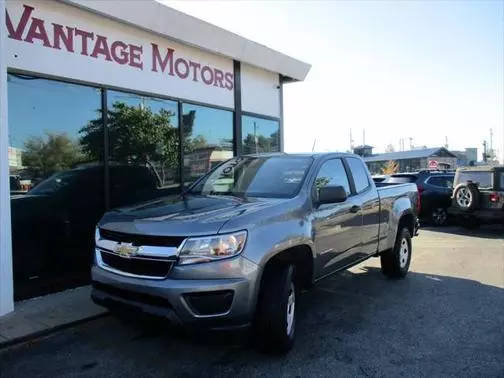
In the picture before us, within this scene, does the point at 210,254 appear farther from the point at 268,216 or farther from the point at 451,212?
the point at 451,212

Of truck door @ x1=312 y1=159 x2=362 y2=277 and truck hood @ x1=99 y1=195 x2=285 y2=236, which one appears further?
truck door @ x1=312 y1=159 x2=362 y2=277

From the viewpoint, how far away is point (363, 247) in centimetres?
592

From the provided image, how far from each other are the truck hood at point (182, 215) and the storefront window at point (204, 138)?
4.11 meters

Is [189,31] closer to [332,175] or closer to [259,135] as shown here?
[259,135]

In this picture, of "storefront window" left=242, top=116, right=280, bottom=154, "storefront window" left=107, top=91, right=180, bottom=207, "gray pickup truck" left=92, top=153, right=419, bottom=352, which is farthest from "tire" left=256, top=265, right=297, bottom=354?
"storefront window" left=242, top=116, right=280, bottom=154

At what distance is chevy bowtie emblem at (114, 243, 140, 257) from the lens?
3.84 metres

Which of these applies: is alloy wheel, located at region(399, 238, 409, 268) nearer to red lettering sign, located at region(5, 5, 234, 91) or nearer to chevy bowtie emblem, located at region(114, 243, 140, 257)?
chevy bowtie emblem, located at region(114, 243, 140, 257)

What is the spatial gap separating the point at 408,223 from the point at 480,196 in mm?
6075

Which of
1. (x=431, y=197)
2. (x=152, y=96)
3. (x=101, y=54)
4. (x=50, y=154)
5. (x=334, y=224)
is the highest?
(x=101, y=54)

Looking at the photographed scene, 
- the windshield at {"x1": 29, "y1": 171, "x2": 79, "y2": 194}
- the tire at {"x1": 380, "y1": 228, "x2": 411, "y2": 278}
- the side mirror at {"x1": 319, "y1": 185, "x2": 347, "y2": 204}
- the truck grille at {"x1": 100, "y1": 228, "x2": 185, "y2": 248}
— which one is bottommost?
the tire at {"x1": 380, "y1": 228, "x2": 411, "y2": 278}

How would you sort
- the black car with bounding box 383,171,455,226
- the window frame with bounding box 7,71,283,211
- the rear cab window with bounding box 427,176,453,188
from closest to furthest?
1. the window frame with bounding box 7,71,283,211
2. the black car with bounding box 383,171,455,226
3. the rear cab window with bounding box 427,176,453,188

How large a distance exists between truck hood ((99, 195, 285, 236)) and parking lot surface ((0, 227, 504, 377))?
0.77m

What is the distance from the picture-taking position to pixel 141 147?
25.5 feet

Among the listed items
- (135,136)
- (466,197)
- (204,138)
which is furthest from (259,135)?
(466,197)
